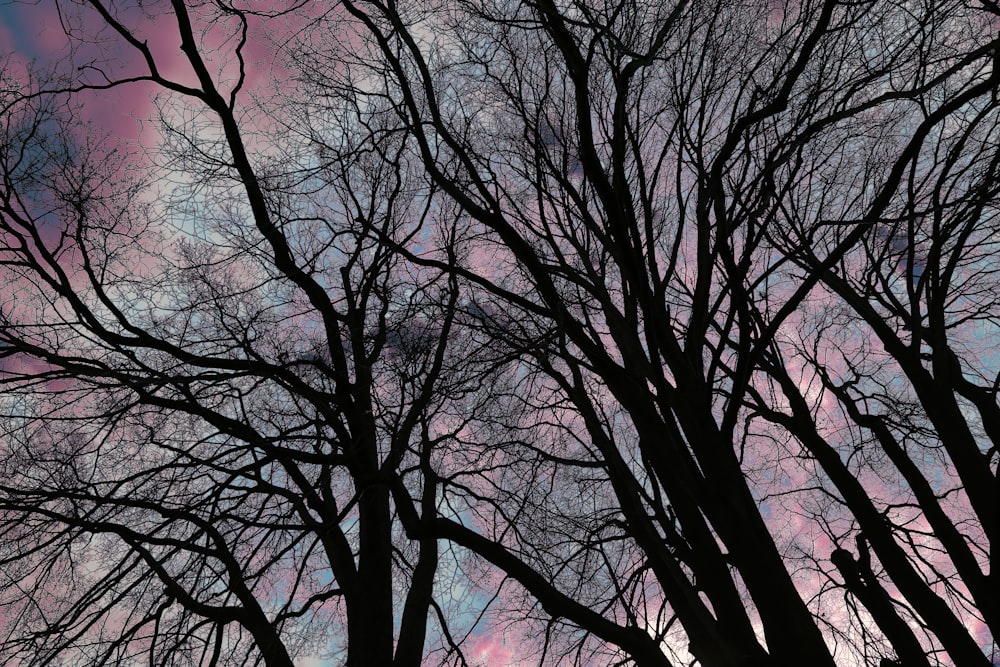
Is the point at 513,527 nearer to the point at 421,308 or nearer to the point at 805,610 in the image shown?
the point at 421,308

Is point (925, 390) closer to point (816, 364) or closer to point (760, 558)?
point (816, 364)

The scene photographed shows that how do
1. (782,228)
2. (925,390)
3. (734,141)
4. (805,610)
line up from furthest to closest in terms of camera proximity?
1. (782,228)
2. (925,390)
3. (734,141)
4. (805,610)

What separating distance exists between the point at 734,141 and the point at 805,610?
2451 millimetres

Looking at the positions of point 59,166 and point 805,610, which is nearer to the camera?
point 805,610

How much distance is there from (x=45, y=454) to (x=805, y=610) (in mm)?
5630

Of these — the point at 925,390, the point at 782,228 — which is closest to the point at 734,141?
the point at 925,390

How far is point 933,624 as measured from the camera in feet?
10.4

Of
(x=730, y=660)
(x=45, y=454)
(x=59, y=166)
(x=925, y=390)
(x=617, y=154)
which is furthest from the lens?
(x=59, y=166)

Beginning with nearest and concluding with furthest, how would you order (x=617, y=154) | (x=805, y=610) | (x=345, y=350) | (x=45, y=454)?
(x=805, y=610)
(x=617, y=154)
(x=45, y=454)
(x=345, y=350)

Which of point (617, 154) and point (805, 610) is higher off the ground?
point (617, 154)

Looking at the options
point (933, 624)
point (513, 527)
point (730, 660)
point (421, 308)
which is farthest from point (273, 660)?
point (933, 624)

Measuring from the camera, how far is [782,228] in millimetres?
5824

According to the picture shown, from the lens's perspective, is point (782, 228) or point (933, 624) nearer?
point (933, 624)

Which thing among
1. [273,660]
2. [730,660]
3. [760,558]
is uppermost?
[273,660]
